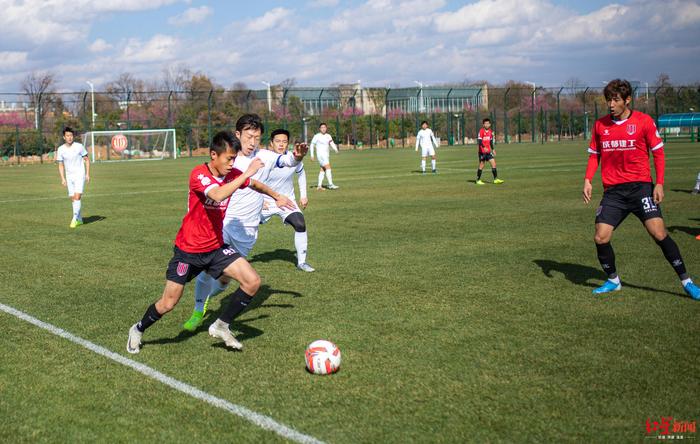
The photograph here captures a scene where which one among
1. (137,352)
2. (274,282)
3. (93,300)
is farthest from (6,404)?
(274,282)

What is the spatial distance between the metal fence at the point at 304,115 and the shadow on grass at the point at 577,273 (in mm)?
51813

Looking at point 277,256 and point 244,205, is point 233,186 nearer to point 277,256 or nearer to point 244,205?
point 244,205

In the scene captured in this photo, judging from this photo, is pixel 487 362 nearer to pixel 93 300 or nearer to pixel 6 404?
pixel 6 404

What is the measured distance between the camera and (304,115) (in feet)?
223

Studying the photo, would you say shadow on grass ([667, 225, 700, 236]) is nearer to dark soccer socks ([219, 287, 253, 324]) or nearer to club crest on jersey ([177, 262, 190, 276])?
dark soccer socks ([219, 287, 253, 324])

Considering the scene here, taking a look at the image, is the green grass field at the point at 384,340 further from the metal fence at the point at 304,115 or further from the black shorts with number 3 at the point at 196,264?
the metal fence at the point at 304,115

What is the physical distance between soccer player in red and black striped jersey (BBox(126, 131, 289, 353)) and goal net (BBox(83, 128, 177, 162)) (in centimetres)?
4963

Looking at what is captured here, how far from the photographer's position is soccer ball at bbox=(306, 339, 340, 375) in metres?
5.85

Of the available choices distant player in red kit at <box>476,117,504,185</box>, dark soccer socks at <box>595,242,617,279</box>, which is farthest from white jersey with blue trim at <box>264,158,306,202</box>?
distant player in red kit at <box>476,117,504,185</box>

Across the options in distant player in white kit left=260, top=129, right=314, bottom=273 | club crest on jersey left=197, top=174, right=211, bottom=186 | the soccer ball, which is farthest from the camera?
distant player in white kit left=260, top=129, right=314, bottom=273

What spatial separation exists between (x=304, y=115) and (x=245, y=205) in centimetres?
5999

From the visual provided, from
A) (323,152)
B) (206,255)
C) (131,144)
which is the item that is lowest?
(206,255)

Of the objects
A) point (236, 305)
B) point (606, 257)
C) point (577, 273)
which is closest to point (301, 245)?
point (577, 273)

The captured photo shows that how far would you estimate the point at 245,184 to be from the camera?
650 cm
